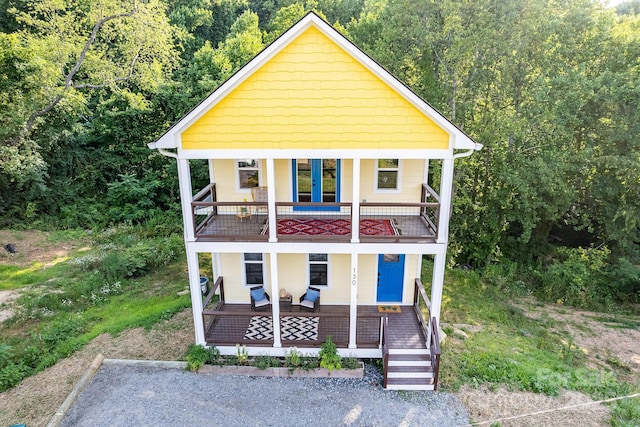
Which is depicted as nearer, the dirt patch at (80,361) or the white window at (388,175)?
the dirt patch at (80,361)

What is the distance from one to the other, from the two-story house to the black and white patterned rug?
0.04 m

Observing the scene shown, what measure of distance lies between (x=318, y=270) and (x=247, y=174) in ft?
13.8

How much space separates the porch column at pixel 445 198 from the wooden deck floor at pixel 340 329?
2974 mm

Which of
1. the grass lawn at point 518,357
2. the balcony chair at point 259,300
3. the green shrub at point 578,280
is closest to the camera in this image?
the grass lawn at point 518,357

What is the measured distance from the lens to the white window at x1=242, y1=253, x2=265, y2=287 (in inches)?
536

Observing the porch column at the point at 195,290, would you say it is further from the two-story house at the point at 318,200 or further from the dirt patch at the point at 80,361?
the dirt patch at the point at 80,361

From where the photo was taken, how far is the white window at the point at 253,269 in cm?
1362

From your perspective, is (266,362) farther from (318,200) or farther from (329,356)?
(318,200)

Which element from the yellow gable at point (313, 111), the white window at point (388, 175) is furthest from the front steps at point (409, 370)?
the yellow gable at point (313, 111)

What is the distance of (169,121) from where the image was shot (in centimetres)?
2983

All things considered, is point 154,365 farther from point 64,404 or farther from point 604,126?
point 604,126

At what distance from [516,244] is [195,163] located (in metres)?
21.7

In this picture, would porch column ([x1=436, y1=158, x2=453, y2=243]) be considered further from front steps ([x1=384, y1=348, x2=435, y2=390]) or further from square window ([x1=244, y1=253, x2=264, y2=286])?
square window ([x1=244, y1=253, x2=264, y2=286])

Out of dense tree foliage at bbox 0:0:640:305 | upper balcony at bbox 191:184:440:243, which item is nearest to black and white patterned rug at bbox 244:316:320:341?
upper balcony at bbox 191:184:440:243
